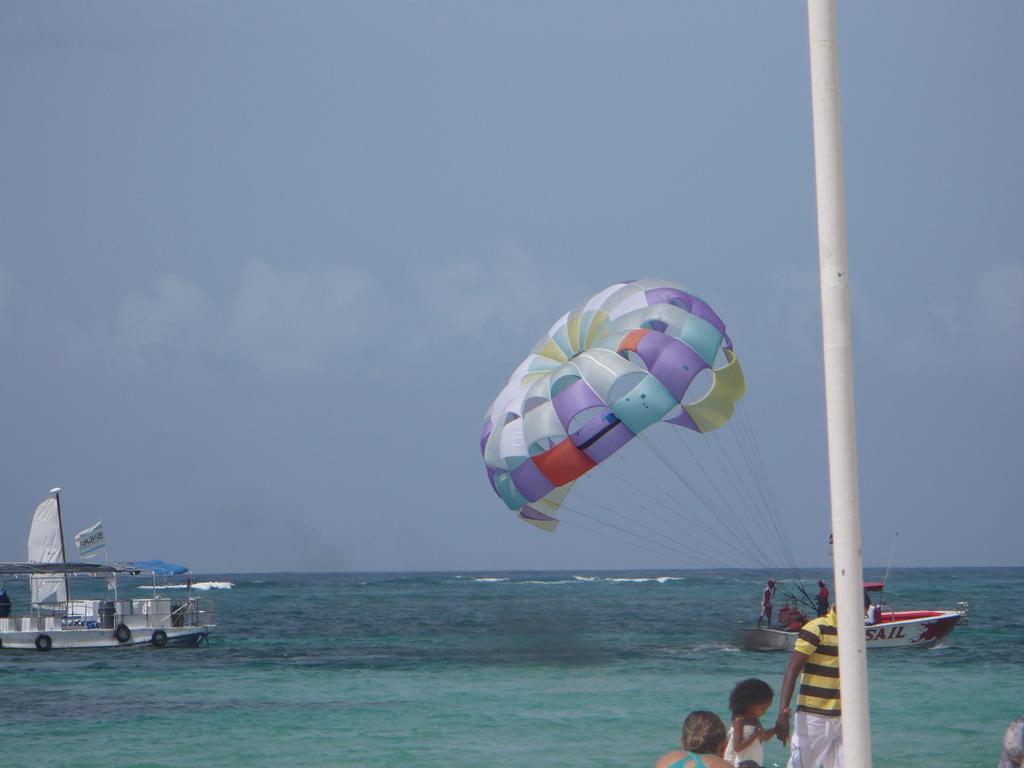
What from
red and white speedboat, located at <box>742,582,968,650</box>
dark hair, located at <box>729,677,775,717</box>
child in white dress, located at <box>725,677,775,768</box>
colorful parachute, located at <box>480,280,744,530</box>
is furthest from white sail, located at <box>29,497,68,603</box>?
dark hair, located at <box>729,677,775,717</box>

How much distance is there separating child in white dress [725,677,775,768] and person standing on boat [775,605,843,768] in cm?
63

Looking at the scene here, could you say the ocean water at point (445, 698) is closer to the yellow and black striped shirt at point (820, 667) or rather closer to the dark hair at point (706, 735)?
the yellow and black striped shirt at point (820, 667)

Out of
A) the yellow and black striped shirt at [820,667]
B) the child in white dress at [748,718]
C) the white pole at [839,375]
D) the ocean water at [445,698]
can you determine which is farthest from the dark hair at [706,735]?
the ocean water at [445,698]

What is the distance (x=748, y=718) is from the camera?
21.3ft

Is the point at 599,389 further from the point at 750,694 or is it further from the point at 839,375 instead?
the point at 839,375

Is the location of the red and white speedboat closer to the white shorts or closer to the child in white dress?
the white shorts

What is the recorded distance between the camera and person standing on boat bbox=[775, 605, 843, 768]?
710 cm

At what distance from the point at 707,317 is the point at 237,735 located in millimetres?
7006

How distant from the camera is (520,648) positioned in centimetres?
3145

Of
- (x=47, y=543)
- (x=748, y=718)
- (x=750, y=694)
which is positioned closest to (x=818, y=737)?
(x=748, y=718)

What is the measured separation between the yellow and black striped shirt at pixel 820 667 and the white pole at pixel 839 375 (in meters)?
2.62

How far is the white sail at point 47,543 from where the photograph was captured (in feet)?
100

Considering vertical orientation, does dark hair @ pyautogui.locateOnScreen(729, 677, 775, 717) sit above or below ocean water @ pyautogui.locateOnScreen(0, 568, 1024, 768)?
above

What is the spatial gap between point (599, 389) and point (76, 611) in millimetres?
20558
